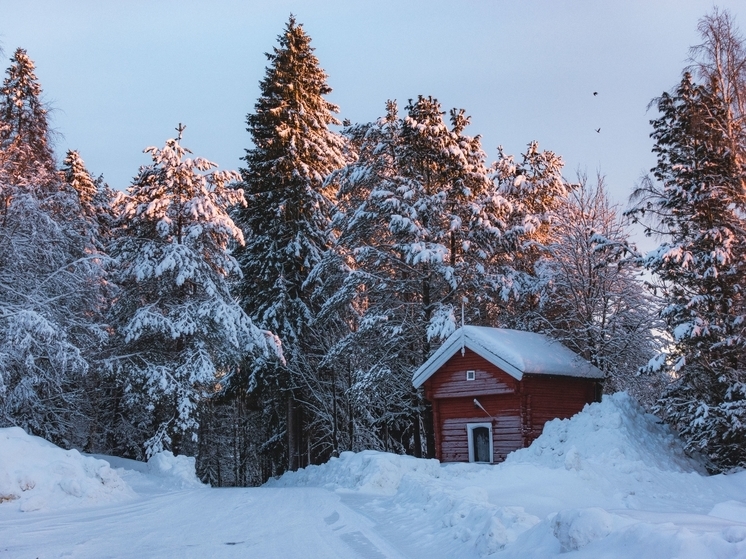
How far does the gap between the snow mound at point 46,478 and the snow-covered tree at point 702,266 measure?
47.2 ft

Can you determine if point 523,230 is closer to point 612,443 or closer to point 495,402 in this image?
point 495,402

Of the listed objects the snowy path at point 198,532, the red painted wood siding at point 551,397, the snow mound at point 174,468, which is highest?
the red painted wood siding at point 551,397

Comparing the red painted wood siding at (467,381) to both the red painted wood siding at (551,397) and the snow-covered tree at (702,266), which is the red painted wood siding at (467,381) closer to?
the red painted wood siding at (551,397)

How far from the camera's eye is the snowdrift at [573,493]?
5578 millimetres

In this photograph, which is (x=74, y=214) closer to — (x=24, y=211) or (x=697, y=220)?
(x=24, y=211)

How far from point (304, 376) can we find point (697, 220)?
1636cm

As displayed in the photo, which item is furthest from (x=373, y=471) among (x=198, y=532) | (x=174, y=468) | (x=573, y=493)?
(x=174, y=468)

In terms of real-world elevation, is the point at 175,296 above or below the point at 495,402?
above

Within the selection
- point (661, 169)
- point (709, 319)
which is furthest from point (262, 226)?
point (709, 319)

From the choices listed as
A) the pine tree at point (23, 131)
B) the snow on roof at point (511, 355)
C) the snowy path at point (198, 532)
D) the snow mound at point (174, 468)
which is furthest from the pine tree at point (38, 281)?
the snow on roof at point (511, 355)

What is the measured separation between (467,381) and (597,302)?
8.34m

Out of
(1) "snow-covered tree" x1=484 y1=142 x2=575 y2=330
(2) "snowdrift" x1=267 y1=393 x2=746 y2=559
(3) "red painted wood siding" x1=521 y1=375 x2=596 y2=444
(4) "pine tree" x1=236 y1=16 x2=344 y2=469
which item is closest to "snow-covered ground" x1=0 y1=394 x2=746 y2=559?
(2) "snowdrift" x1=267 y1=393 x2=746 y2=559

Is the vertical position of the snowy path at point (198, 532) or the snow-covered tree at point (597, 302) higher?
the snow-covered tree at point (597, 302)

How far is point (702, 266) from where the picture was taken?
18.0 meters
